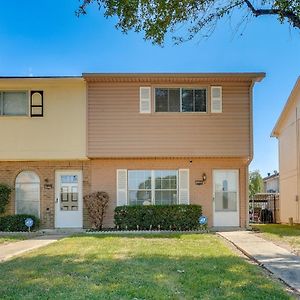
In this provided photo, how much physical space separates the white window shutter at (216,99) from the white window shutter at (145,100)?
2256mm

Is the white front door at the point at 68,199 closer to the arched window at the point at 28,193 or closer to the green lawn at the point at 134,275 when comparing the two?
the arched window at the point at 28,193

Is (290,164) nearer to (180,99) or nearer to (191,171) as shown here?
(191,171)

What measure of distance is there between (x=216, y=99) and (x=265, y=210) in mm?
11655

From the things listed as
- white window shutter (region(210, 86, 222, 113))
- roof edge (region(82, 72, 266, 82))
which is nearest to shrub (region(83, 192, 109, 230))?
roof edge (region(82, 72, 266, 82))

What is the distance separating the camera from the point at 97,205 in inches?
664

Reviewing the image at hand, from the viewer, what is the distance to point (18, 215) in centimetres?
1694

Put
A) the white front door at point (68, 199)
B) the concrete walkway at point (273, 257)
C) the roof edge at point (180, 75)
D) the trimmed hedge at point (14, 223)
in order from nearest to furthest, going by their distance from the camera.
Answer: the concrete walkway at point (273, 257) < the roof edge at point (180, 75) < the trimmed hedge at point (14, 223) < the white front door at point (68, 199)

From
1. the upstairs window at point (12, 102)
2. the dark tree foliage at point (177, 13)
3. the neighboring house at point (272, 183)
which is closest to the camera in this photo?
the dark tree foliage at point (177, 13)

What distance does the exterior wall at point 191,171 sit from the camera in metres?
17.5

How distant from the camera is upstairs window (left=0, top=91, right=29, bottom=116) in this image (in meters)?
17.3

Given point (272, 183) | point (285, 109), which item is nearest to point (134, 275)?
point (285, 109)

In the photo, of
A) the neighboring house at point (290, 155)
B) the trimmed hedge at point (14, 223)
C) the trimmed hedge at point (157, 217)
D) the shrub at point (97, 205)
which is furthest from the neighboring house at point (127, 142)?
the neighboring house at point (290, 155)

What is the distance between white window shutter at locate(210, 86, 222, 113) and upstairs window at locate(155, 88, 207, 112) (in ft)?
0.94

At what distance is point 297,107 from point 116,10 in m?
13.9
